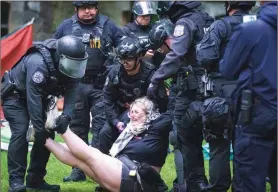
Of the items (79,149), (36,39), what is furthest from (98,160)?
(36,39)

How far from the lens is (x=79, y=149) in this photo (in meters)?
7.25

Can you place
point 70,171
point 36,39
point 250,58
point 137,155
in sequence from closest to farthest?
point 250,58 < point 137,155 < point 70,171 < point 36,39

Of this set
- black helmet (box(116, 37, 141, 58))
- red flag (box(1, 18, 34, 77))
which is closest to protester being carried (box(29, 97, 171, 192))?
black helmet (box(116, 37, 141, 58))

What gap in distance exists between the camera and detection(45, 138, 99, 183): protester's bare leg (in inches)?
288

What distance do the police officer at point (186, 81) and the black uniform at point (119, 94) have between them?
282 millimetres

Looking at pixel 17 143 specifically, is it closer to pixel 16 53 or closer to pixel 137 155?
pixel 137 155

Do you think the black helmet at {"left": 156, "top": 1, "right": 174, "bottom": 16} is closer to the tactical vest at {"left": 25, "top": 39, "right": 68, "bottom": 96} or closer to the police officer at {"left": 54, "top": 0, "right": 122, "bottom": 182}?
the police officer at {"left": 54, "top": 0, "right": 122, "bottom": 182}

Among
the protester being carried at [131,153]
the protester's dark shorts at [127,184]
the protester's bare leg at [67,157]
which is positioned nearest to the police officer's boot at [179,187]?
the protester being carried at [131,153]

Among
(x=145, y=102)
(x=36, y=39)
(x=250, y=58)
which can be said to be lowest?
(x=36, y=39)

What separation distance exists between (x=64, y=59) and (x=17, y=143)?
3.42 ft

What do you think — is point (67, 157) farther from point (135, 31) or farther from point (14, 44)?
point (14, 44)

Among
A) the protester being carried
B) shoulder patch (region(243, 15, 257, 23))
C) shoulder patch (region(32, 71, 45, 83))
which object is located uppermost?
shoulder patch (region(243, 15, 257, 23))

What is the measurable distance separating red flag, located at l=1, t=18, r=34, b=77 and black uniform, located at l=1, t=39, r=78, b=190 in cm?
497

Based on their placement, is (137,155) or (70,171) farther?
(70,171)
